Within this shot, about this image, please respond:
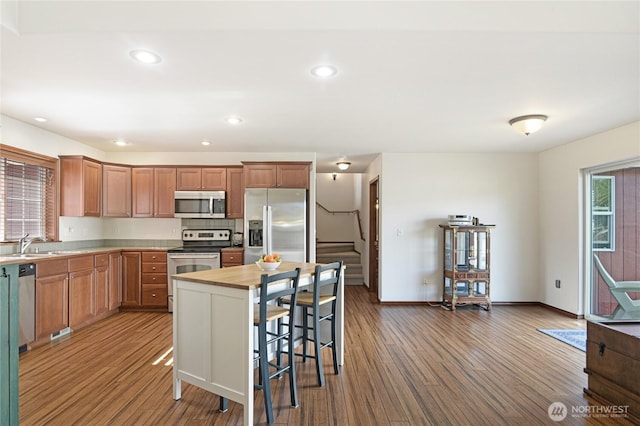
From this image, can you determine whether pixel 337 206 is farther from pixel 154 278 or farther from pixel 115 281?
pixel 115 281

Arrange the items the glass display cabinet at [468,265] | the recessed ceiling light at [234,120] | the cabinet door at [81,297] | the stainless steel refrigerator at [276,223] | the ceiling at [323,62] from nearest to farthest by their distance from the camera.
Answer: the ceiling at [323,62], the recessed ceiling light at [234,120], the cabinet door at [81,297], the stainless steel refrigerator at [276,223], the glass display cabinet at [468,265]

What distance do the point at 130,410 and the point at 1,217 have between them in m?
3.00

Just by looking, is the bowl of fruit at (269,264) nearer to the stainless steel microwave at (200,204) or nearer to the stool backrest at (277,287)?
the stool backrest at (277,287)

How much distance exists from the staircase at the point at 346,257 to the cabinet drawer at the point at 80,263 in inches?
185

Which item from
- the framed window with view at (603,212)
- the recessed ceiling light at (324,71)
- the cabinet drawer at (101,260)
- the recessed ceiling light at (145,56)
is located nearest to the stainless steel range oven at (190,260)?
the cabinet drawer at (101,260)

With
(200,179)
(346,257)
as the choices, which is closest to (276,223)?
(200,179)

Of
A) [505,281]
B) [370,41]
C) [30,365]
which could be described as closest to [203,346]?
[30,365]

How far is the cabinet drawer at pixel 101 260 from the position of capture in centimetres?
456

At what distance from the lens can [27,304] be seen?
3.44m

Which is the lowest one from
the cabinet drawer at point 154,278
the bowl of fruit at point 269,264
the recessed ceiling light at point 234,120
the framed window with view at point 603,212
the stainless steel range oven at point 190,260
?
the cabinet drawer at point 154,278

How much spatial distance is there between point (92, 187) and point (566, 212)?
22.7ft

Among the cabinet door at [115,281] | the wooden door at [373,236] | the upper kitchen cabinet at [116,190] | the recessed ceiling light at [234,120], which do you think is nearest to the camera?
the recessed ceiling light at [234,120]

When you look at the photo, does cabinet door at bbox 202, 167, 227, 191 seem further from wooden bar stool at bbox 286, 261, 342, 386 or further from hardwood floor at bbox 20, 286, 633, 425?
wooden bar stool at bbox 286, 261, 342, 386

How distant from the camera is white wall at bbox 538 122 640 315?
443cm
